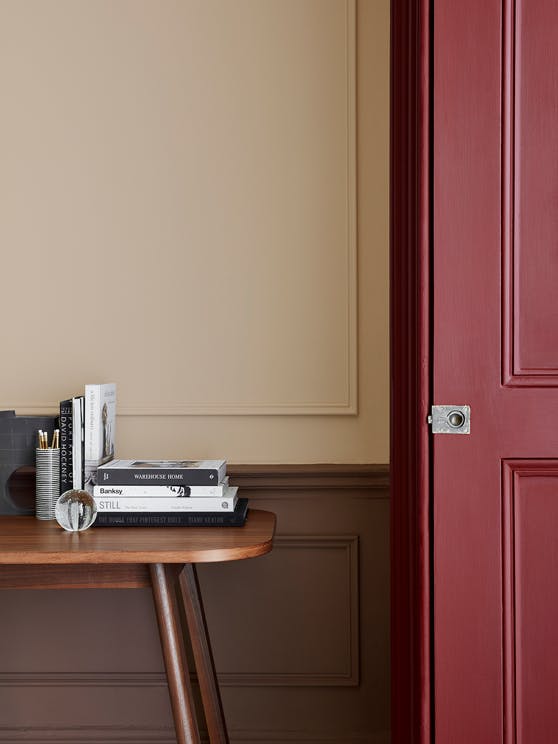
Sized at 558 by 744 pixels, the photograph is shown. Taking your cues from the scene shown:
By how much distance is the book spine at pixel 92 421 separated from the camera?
5.84ft

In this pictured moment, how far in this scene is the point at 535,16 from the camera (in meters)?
1.53

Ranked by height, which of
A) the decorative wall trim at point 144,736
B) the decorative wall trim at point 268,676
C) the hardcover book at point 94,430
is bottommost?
the decorative wall trim at point 144,736

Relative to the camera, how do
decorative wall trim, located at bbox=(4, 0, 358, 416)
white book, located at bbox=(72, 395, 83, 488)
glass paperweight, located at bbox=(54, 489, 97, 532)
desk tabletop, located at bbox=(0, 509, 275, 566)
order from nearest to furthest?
1. desk tabletop, located at bbox=(0, 509, 275, 566)
2. glass paperweight, located at bbox=(54, 489, 97, 532)
3. white book, located at bbox=(72, 395, 83, 488)
4. decorative wall trim, located at bbox=(4, 0, 358, 416)

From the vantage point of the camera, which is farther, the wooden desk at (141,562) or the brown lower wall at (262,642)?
the brown lower wall at (262,642)

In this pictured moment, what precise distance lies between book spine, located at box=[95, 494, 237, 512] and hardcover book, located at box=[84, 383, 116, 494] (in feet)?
0.27

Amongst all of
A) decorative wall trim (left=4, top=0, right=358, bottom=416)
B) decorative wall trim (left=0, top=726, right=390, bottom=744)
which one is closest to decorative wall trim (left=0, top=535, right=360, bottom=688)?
decorative wall trim (left=0, top=726, right=390, bottom=744)

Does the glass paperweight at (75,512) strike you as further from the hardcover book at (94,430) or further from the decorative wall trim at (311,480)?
the decorative wall trim at (311,480)

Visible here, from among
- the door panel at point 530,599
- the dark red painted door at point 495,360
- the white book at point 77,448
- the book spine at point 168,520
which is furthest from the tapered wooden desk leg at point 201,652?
the door panel at point 530,599

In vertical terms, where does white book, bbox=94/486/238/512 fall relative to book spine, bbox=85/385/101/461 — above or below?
below

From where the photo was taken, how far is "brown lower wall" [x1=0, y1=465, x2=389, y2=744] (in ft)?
6.63

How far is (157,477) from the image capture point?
66.8 inches

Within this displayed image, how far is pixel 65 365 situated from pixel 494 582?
49.1 inches

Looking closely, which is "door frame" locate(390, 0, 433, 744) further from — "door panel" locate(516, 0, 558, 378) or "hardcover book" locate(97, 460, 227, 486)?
"hardcover book" locate(97, 460, 227, 486)

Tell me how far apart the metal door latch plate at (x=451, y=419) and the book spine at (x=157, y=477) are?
51cm
